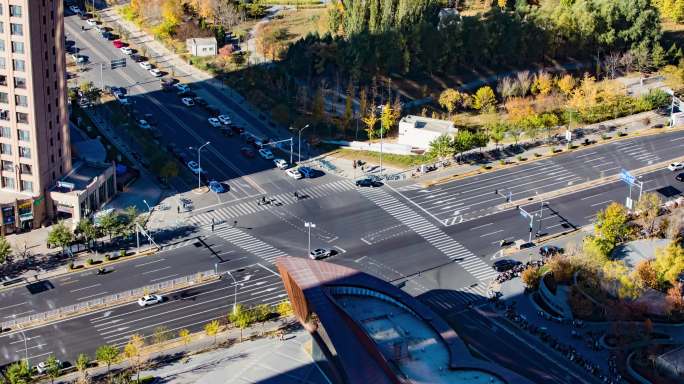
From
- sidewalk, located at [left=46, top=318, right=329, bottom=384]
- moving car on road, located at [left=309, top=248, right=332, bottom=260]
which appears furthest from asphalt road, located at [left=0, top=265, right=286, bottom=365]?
moving car on road, located at [left=309, top=248, right=332, bottom=260]

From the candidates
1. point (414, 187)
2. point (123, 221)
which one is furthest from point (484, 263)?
point (123, 221)

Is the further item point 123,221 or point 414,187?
point 414,187

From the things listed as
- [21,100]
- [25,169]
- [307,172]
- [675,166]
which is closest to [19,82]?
[21,100]

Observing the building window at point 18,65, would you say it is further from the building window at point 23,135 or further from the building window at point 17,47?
the building window at point 23,135

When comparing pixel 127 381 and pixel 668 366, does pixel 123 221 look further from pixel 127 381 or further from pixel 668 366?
pixel 668 366

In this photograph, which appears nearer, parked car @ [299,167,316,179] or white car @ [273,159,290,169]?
parked car @ [299,167,316,179]

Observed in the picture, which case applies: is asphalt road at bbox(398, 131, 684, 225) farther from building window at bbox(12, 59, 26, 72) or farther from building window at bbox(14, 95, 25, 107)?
building window at bbox(12, 59, 26, 72)

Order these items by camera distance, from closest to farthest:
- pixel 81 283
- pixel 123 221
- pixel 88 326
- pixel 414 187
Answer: pixel 88 326
pixel 81 283
pixel 123 221
pixel 414 187
